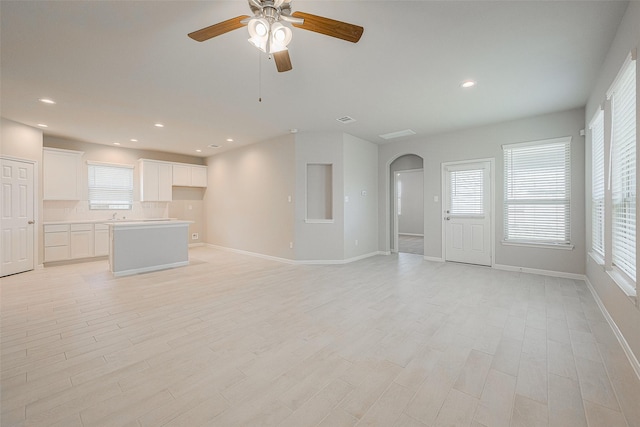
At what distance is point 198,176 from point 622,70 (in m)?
8.51

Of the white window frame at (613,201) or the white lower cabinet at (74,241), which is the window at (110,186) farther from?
the white window frame at (613,201)

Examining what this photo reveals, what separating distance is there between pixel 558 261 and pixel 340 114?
440cm

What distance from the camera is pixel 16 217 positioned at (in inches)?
189

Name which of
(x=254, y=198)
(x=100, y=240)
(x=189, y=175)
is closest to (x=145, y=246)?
(x=100, y=240)

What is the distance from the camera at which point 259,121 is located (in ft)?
15.9

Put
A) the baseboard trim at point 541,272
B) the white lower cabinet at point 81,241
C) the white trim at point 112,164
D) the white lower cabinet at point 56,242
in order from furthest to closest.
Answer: the white trim at point 112,164
the white lower cabinet at point 81,241
the white lower cabinet at point 56,242
the baseboard trim at point 541,272

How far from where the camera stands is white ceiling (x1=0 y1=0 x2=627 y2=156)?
213 centimetres

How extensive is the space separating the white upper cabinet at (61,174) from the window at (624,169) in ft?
29.0

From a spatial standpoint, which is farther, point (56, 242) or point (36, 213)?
point (56, 242)

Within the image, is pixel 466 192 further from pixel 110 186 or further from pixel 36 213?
pixel 36 213

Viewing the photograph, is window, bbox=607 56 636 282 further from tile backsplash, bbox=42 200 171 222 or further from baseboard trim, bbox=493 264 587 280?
tile backsplash, bbox=42 200 171 222

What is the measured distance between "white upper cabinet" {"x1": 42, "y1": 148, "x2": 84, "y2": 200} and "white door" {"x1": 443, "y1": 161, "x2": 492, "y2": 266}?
8164 mm

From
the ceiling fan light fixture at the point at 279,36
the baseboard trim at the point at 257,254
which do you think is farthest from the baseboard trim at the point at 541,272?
the ceiling fan light fixture at the point at 279,36

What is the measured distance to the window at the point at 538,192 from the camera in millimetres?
4414
